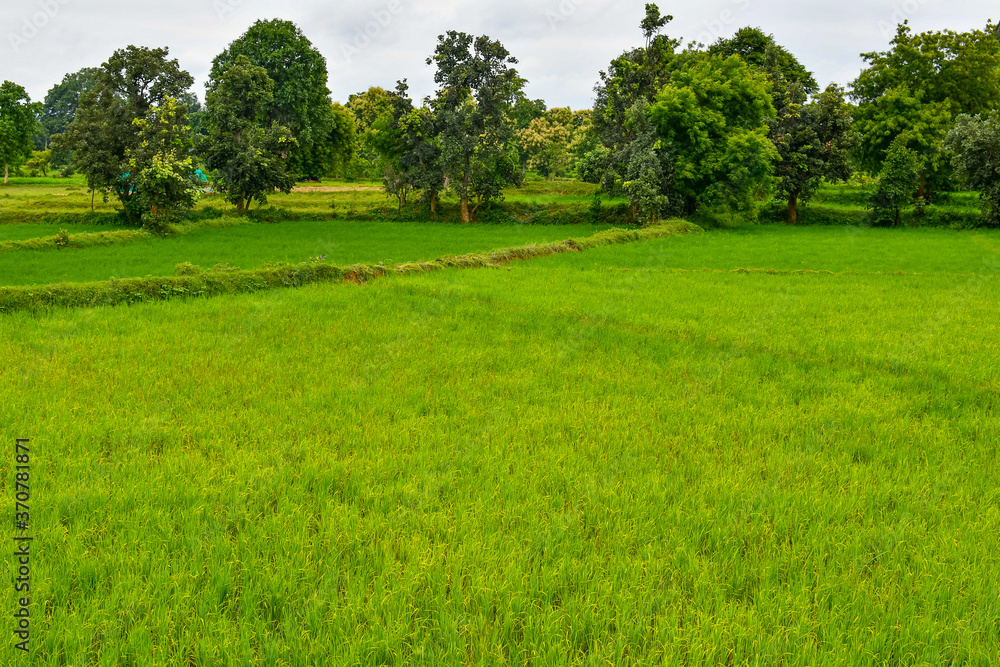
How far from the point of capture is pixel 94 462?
4.13 meters

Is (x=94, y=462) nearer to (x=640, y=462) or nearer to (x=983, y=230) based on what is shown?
(x=640, y=462)

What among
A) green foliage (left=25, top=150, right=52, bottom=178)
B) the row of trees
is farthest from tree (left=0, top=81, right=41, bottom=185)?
green foliage (left=25, top=150, right=52, bottom=178)

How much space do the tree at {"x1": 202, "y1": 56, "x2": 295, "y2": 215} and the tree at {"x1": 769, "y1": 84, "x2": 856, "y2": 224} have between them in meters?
25.0

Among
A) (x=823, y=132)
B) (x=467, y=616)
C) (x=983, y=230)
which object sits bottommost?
(x=467, y=616)

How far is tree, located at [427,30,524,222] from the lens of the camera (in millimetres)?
29125

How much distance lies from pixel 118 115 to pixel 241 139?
5043 mm

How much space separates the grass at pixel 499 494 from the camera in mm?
2621

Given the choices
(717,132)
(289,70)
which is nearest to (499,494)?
(717,132)

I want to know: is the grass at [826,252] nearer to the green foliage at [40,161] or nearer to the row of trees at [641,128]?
the row of trees at [641,128]

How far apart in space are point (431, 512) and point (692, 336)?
19.9 feet

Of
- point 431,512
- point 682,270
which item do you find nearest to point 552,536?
point 431,512

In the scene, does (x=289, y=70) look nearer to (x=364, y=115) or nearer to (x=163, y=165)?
(x=163, y=165)

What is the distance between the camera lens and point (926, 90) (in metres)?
35.0

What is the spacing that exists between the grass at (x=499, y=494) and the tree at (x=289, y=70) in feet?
107
